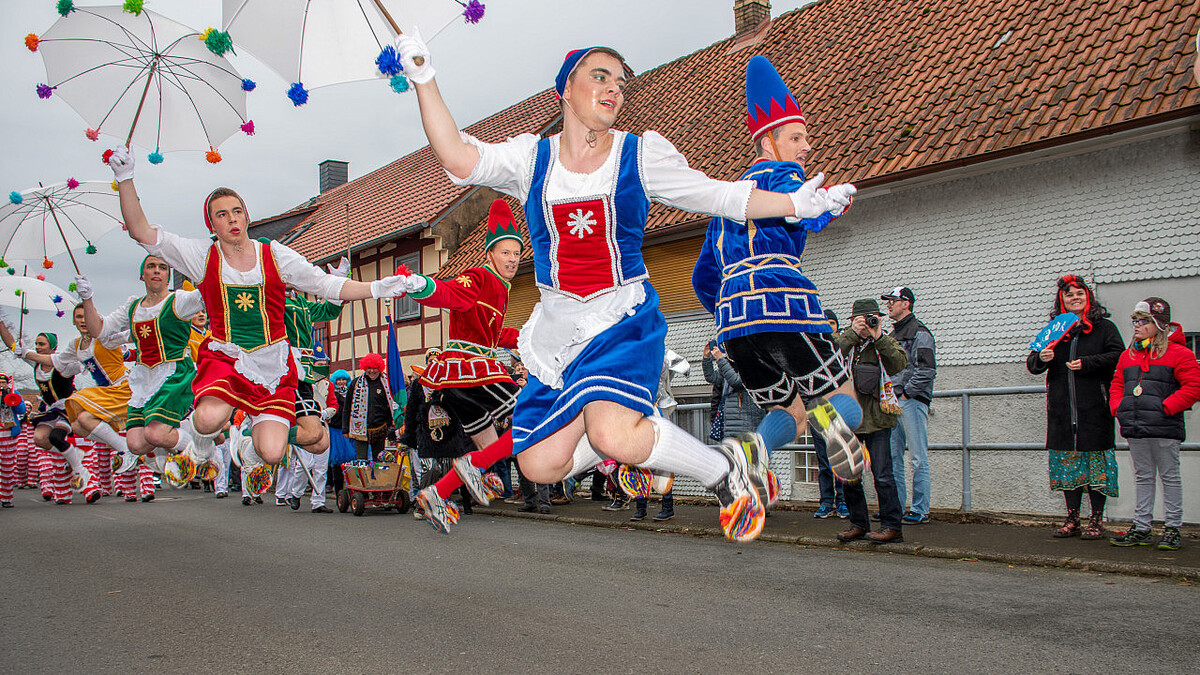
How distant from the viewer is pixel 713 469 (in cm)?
372

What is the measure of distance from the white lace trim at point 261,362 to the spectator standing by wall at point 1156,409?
6.59 m

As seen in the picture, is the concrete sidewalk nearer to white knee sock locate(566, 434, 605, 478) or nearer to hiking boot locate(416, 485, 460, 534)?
hiking boot locate(416, 485, 460, 534)

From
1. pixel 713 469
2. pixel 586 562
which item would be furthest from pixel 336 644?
pixel 586 562

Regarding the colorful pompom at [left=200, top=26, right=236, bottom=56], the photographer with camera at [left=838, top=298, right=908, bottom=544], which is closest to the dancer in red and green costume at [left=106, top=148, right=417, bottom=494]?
the colorful pompom at [left=200, top=26, right=236, bottom=56]

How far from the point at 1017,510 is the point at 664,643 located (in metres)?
6.53

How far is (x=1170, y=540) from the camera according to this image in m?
6.87

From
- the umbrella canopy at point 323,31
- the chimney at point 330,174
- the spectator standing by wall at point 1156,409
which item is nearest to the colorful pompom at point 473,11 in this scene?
the umbrella canopy at point 323,31

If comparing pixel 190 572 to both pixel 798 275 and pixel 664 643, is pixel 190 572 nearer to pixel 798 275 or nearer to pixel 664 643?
pixel 664 643

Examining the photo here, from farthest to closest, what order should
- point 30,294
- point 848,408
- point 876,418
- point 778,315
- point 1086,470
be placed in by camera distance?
point 30,294
point 876,418
point 1086,470
point 778,315
point 848,408

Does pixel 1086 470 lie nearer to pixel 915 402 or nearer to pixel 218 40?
pixel 915 402

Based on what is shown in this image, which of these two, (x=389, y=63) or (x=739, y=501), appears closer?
(x=389, y=63)

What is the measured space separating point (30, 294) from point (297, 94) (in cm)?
950

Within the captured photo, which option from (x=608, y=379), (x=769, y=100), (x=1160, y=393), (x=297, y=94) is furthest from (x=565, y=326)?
(x=1160, y=393)

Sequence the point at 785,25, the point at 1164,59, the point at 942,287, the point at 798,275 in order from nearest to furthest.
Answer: the point at 798,275
the point at 1164,59
the point at 942,287
the point at 785,25
